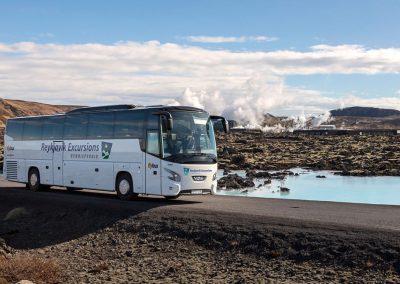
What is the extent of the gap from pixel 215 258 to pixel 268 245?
1486mm

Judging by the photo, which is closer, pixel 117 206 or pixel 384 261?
pixel 384 261

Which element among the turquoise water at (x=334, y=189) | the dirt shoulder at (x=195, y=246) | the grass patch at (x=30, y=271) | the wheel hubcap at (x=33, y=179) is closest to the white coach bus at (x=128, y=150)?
the wheel hubcap at (x=33, y=179)

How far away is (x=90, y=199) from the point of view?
25453mm

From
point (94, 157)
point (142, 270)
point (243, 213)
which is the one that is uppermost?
point (94, 157)

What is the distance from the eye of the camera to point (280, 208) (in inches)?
817

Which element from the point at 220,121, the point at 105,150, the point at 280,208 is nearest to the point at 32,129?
the point at 105,150

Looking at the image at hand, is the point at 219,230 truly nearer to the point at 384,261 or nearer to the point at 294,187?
the point at 384,261

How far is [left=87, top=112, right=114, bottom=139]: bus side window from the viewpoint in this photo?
81.5ft

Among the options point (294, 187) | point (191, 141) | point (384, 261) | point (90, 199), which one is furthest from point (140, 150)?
point (294, 187)

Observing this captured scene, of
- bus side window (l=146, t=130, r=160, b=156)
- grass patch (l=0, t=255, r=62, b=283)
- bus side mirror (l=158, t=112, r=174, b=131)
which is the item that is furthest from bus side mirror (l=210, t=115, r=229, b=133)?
grass patch (l=0, t=255, r=62, b=283)

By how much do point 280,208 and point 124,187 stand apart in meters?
7.02

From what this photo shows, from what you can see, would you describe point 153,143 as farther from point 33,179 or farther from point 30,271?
point 33,179

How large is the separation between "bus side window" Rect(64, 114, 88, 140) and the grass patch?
11.1 m

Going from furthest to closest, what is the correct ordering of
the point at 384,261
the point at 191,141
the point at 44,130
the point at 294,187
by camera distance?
the point at 294,187 → the point at 44,130 → the point at 191,141 → the point at 384,261
